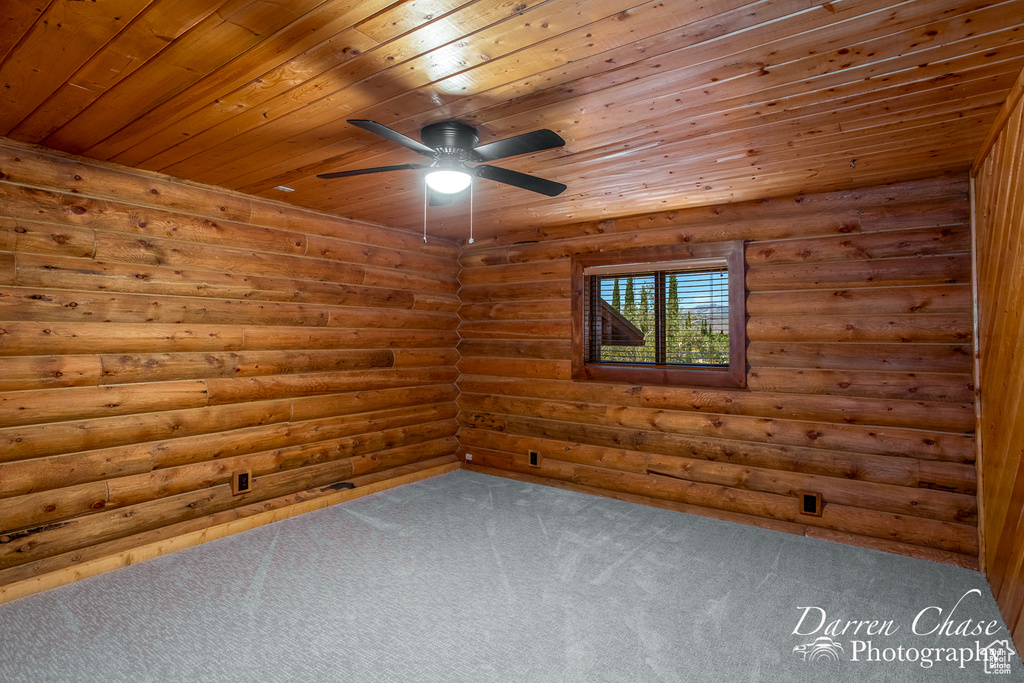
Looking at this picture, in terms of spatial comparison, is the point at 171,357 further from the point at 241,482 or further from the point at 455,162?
the point at 455,162

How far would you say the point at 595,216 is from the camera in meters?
4.55

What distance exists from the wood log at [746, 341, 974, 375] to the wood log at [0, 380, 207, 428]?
4.12 m

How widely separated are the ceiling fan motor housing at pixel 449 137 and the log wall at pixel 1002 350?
229cm

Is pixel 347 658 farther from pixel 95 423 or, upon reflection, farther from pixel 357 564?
pixel 95 423

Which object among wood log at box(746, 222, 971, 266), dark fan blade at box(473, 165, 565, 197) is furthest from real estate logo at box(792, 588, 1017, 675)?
dark fan blade at box(473, 165, 565, 197)

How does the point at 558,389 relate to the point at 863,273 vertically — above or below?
below

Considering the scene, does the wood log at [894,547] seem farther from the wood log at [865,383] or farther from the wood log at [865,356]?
the wood log at [865,356]

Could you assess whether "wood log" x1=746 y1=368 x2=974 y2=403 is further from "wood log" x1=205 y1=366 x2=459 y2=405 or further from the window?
"wood log" x1=205 y1=366 x2=459 y2=405

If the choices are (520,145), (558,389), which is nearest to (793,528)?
(558,389)

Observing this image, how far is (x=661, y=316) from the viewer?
14.9 ft

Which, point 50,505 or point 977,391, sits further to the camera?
point 977,391

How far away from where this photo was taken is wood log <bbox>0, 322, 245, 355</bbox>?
9.52 feet

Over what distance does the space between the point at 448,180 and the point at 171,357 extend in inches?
93.0

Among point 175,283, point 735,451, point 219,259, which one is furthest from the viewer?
point 735,451
